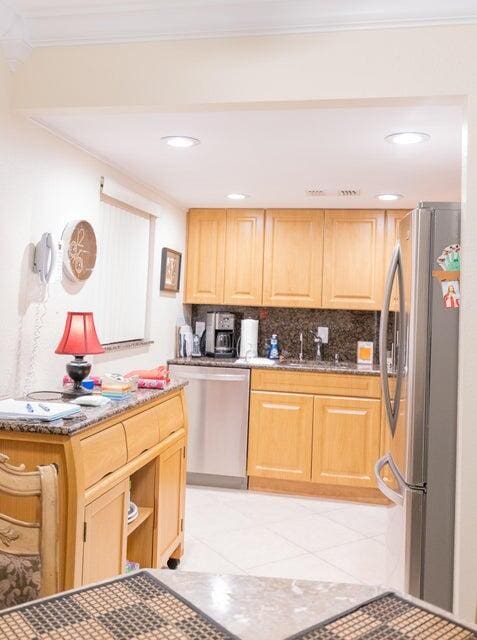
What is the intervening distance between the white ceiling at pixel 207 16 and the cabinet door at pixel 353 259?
2.59 metres

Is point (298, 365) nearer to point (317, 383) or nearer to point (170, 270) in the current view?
point (317, 383)

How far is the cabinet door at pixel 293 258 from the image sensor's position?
179 inches

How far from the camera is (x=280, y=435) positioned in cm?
425

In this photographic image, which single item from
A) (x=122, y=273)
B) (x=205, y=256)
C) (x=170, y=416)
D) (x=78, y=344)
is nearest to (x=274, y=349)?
(x=205, y=256)

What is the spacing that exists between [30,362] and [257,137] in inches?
61.3

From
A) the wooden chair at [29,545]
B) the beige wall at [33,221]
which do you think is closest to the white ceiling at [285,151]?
the beige wall at [33,221]

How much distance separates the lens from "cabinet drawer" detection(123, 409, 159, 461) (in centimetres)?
234

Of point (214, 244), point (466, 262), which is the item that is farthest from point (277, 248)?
point (466, 262)

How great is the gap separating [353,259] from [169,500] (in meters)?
2.51

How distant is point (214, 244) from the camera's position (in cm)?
474

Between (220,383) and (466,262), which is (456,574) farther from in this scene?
(220,383)

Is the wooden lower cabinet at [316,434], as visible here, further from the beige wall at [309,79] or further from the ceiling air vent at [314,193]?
the beige wall at [309,79]

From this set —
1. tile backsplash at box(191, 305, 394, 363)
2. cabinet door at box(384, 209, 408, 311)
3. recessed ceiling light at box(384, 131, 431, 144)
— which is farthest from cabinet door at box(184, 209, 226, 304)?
recessed ceiling light at box(384, 131, 431, 144)

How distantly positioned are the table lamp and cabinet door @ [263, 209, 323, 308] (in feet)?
7.56
